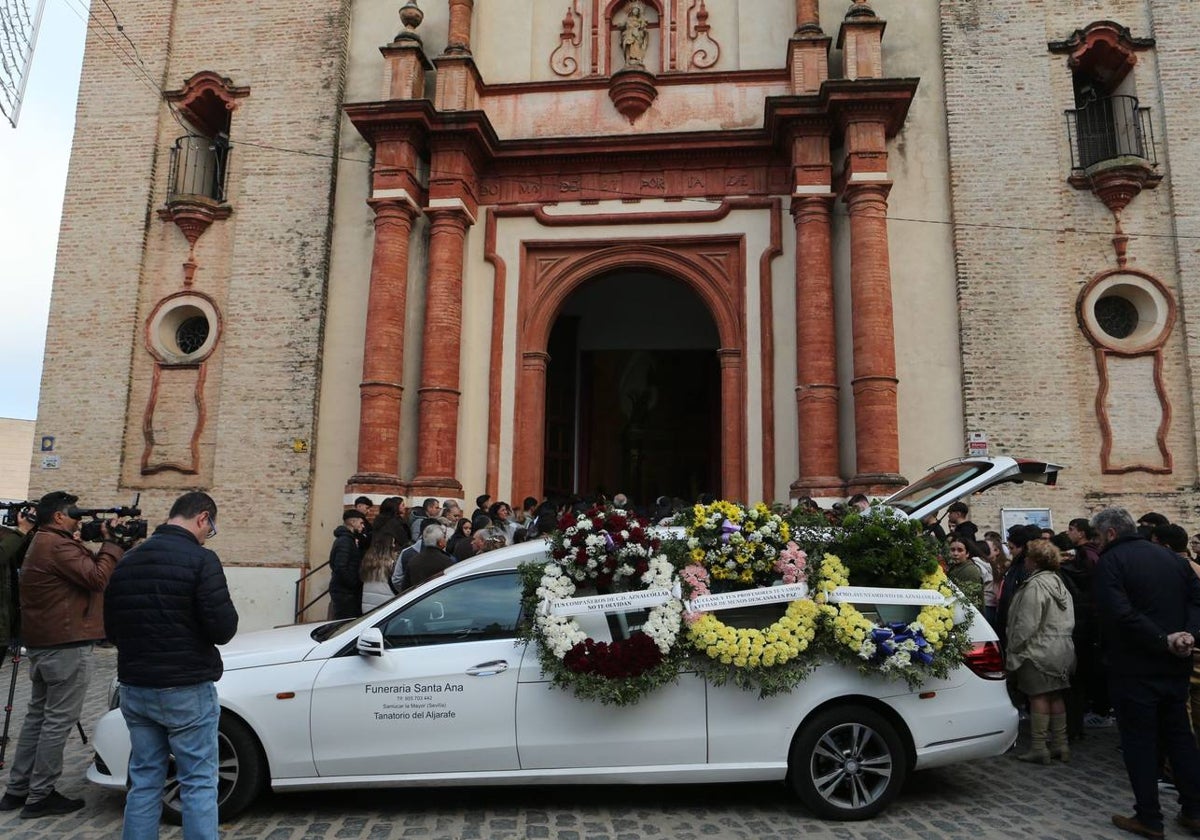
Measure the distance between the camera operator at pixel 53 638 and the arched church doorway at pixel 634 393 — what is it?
9.95 m

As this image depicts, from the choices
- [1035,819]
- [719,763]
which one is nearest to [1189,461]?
[1035,819]

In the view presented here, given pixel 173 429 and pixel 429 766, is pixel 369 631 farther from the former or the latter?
pixel 173 429

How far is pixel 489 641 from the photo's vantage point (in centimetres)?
530

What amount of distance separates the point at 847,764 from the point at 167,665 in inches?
150

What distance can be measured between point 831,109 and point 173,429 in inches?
449

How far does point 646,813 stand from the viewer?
530cm

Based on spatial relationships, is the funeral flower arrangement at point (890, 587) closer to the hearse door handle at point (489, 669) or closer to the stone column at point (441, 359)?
the hearse door handle at point (489, 669)

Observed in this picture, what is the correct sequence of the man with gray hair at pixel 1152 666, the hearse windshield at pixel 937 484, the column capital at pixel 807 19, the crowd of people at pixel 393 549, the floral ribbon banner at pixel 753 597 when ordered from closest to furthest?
the man with gray hair at pixel 1152 666 < the floral ribbon banner at pixel 753 597 < the hearse windshield at pixel 937 484 < the crowd of people at pixel 393 549 < the column capital at pixel 807 19

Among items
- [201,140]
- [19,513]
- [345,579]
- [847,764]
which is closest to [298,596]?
[345,579]

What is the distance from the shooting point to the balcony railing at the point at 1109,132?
13.2 metres

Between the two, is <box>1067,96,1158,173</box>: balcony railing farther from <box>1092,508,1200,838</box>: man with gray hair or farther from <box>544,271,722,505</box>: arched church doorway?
<box>1092,508,1200,838</box>: man with gray hair

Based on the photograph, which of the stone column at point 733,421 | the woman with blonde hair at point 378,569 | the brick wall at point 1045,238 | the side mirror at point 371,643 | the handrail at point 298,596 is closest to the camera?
the side mirror at point 371,643

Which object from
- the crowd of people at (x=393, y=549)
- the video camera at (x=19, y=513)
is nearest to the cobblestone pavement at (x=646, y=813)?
the video camera at (x=19, y=513)

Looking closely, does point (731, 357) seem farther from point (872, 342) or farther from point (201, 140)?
point (201, 140)
